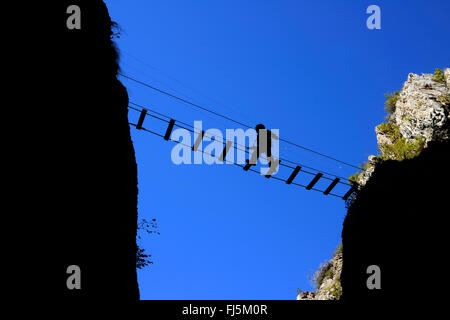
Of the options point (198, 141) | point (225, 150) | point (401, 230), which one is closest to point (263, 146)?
point (225, 150)

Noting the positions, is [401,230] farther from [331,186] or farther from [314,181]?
[314,181]

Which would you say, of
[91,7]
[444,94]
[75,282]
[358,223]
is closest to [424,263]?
[358,223]

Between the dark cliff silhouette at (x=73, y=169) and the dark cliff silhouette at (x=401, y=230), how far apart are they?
37.6 feet

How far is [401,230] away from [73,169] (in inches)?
605

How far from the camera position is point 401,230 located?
18469mm

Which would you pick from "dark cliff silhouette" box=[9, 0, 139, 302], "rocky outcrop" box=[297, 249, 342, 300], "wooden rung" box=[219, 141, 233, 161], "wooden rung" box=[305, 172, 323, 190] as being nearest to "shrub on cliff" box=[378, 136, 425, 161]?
"rocky outcrop" box=[297, 249, 342, 300]

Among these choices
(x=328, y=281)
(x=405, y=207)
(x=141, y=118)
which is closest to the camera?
(x=141, y=118)

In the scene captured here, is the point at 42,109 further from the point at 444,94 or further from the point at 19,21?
the point at 444,94

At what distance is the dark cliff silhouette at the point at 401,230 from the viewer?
16125 mm

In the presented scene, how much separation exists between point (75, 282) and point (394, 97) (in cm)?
2646

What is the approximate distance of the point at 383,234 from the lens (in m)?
19.4

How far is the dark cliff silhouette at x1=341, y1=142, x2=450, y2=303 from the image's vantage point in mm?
16125

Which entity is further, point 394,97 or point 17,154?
point 394,97

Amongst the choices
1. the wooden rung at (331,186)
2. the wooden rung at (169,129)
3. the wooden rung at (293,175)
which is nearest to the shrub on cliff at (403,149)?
the wooden rung at (331,186)
